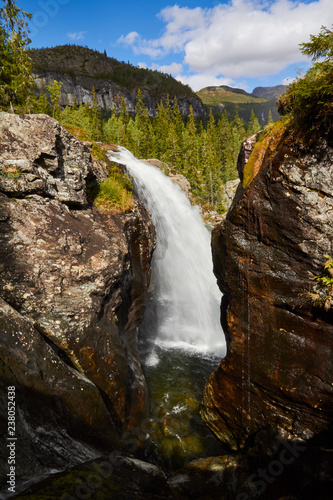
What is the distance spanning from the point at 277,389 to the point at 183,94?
175m

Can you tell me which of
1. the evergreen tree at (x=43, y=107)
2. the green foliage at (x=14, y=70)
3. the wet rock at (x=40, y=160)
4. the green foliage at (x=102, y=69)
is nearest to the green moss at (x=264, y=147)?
the wet rock at (x=40, y=160)

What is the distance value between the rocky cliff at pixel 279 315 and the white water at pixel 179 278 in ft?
22.0

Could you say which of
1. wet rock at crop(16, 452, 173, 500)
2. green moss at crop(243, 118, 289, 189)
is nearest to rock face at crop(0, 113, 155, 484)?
wet rock at crop(16, 452, 173, 500)

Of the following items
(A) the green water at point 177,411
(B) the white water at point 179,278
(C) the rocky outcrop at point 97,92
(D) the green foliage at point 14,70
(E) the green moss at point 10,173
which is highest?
(C) the rocky outcrop at point 97,92

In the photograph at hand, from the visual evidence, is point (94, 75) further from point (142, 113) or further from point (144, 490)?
point (144, 490)

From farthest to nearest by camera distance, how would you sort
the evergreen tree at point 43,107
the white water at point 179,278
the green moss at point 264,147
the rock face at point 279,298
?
the evergreen tree at point 43,107 < the white water at point 179,278 < the green moss at point 264,147 < the rock face at point 279,298

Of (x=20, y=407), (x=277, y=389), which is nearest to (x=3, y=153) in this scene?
(x=20, y=407)

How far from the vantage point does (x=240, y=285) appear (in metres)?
8.24

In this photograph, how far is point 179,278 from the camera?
21422 millimetres

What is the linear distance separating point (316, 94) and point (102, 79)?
16200 centimetres

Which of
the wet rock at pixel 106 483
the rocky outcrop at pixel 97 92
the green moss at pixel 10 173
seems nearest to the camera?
the wet rock at pixel 106 483

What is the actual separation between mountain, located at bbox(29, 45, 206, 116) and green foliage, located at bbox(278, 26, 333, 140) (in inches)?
5619

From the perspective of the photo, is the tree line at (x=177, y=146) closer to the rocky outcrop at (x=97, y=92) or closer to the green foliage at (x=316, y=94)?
the green foliage at (x=316, y=94)

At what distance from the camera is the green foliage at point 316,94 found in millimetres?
6301
